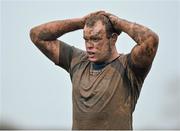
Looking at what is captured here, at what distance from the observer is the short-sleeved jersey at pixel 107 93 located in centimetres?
959

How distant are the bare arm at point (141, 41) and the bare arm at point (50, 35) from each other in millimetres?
696

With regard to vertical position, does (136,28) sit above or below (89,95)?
above

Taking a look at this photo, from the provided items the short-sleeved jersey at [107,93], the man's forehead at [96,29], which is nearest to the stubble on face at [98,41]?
the man's forehead at [96,29]

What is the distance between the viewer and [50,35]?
33.3 ft

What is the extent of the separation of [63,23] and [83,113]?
1126mm

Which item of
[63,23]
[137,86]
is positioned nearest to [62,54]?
[63,23]

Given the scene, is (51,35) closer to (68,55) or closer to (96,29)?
(68,55)

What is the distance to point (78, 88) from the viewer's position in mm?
9789

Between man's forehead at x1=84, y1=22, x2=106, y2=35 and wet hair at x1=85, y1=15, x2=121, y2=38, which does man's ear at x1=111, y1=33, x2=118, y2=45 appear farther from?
man's forehead at x1=84, y1=22, x2=106, y2=35

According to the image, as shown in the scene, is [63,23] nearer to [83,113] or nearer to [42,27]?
[42,27]

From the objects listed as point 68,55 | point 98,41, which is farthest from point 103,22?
point 68,55

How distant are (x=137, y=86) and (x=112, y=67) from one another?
0.35 meters

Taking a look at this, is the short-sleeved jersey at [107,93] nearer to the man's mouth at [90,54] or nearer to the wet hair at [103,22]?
the man's mouth at [90,54]

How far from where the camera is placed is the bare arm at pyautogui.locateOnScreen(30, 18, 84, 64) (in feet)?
33.1
